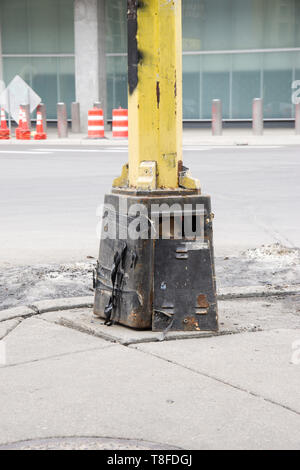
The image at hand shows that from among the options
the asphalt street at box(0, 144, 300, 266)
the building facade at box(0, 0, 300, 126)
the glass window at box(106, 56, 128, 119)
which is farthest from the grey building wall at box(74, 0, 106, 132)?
the asphalt street at box(0, 144, 300, 266)

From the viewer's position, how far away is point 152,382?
3.77m

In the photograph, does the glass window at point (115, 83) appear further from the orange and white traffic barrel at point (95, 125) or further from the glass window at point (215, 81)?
the orange and white traffic barrel at point (95, 125)

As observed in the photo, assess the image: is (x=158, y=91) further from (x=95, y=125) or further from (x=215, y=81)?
(x=215, y=81)

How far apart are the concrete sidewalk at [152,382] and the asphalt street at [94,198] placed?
94.0 inches

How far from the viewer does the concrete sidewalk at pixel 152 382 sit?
3223mm

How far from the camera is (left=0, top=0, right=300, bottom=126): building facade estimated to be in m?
29.6

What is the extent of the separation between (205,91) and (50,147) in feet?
38.0

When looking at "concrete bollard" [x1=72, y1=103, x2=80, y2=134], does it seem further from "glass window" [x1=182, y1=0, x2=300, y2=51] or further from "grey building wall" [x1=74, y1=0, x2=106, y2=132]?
"glass window" [x1=182, y1=0, x2=300, y2=51]

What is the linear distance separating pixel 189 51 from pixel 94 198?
21106 mm

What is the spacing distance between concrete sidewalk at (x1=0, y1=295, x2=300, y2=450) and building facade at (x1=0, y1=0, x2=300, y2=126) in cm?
2540

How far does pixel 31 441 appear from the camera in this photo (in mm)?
3141

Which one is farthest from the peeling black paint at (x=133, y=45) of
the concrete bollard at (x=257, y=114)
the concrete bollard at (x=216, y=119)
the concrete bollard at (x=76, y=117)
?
the concrete bollard at (x=76, y=117)

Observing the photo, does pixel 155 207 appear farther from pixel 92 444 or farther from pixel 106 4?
pixel 106 4

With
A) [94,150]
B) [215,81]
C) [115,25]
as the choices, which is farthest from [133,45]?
[115,25]
